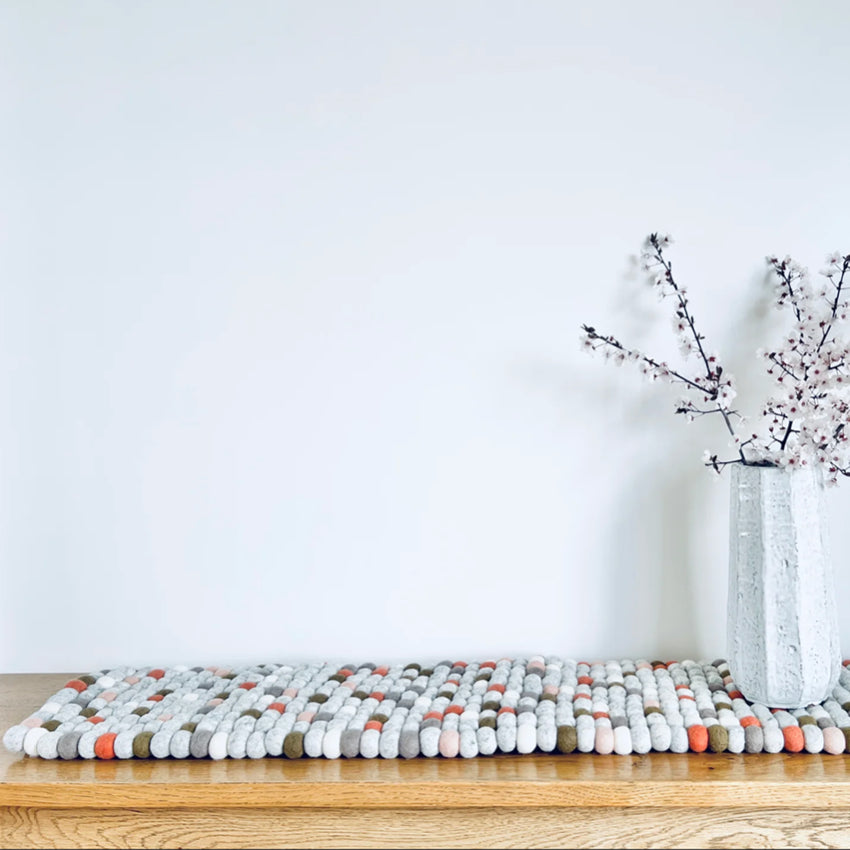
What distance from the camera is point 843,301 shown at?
4.05ft

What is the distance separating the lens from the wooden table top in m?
0.95

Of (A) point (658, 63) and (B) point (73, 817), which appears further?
(A) point (658, 63)

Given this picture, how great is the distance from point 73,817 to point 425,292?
83cm

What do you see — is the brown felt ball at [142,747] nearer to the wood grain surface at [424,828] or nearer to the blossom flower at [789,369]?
the wood grain surface at [424,828]

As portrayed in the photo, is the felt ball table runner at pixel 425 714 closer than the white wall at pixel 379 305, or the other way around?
the felt ball table runner at pixel 425 714

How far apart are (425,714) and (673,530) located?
0.49 m

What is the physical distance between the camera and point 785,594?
43.9 inches

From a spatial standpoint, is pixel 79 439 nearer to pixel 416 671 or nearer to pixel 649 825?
pixel 416 671

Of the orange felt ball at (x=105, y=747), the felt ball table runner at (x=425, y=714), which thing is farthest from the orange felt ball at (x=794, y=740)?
the orange felt ball at (x=105, y=747)

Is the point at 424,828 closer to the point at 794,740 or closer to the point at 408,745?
the point at 408,745

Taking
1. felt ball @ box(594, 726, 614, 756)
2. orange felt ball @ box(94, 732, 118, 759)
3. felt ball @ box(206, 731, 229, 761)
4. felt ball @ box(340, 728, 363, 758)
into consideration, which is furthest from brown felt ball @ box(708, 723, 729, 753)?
orange felt ball @ box(94, 732, 118, 759)

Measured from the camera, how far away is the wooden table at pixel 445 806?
947mm

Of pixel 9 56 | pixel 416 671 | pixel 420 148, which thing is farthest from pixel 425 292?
pixel 9 56

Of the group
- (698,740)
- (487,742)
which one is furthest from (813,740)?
(487,742)
